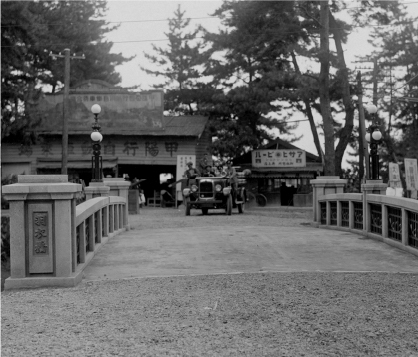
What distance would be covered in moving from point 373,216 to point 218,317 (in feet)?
27.5

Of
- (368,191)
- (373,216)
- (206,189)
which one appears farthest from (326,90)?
(373,216)

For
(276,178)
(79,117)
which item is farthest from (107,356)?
(276,178)

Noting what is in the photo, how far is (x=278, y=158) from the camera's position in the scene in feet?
124

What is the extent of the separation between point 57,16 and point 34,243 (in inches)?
1279

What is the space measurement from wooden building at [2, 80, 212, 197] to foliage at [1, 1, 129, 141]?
7.14 ft

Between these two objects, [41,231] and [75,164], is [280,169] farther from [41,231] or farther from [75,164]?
[41,231]

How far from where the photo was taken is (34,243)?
800 centimetres

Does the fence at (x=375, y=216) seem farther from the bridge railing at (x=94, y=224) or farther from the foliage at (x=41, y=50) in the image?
the foliage at (x=41, y=50)

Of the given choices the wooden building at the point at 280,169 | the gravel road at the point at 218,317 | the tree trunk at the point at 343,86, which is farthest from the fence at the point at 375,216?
the wooden building at the point at 280,169

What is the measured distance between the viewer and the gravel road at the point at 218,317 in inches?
207

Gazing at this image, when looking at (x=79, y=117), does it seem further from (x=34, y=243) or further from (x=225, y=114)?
(x=34, y=243)

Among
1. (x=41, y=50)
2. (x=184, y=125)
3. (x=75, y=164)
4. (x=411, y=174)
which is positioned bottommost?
(x=411, y=174)

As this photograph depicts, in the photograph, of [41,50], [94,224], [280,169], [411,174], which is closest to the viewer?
[94,224]

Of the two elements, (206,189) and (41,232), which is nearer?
(41,232)
